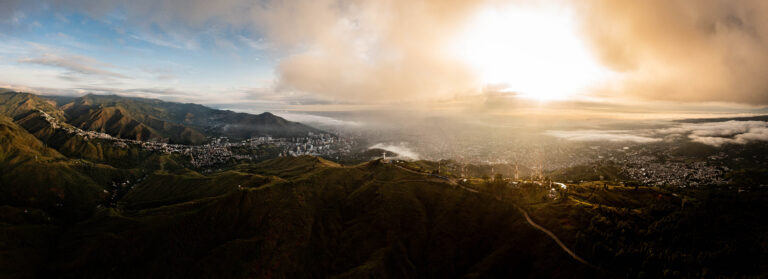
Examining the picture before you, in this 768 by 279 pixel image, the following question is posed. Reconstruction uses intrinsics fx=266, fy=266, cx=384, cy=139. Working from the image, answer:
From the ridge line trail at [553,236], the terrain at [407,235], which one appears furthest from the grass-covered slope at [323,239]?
the ridge line trail at [553,236]

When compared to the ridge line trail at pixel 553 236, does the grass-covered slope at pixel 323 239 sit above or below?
below

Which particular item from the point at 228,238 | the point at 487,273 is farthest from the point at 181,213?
the point at 487,273

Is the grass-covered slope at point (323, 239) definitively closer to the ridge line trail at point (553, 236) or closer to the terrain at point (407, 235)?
the terrain at point (407, 235)

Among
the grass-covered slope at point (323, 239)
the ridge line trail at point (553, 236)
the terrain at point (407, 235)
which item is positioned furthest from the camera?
the grass-covered slope at point (323, 239)

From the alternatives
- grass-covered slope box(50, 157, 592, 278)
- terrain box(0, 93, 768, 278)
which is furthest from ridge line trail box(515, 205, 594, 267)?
grass-covered slope box(50, 157, 592, 278)

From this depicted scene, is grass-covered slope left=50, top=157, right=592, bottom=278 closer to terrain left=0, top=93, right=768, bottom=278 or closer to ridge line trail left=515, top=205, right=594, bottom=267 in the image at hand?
terrain left=0, top=93, right=768, bottom=278

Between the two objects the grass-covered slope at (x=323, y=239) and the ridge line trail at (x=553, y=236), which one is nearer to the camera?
the ridge line trail at (x=553, y=236)

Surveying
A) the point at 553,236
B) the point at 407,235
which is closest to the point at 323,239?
the point at 407,235

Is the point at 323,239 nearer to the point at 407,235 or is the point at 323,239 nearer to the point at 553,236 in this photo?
the point at 407,235

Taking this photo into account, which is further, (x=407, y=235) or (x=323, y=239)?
(x=323, y=239)

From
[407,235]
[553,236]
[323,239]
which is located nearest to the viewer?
→ [553,236]

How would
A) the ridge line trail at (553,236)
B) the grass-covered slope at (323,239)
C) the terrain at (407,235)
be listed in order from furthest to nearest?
the grass-covered slope at (323,239)
the ridge line trail at (553,236)
the terrain at (407,235)
